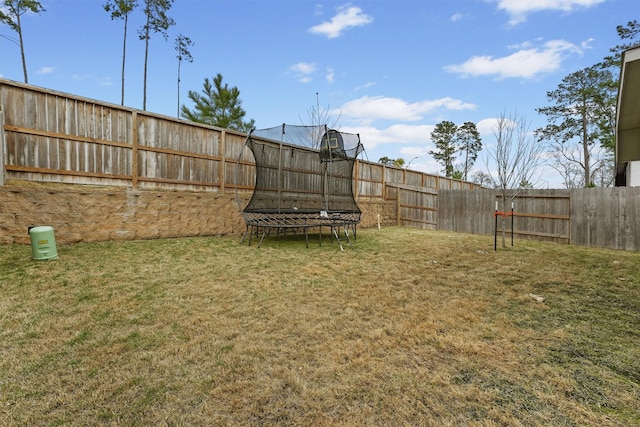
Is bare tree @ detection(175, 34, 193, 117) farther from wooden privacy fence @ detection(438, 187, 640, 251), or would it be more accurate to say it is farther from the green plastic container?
wooden privacy fence @ detection(438, 187, 640, 251)

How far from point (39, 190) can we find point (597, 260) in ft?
29.5

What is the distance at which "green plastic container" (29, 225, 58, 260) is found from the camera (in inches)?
133

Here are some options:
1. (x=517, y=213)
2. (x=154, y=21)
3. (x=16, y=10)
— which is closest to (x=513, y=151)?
(x=517, y=213)

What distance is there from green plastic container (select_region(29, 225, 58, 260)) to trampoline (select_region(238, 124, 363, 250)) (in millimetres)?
2728

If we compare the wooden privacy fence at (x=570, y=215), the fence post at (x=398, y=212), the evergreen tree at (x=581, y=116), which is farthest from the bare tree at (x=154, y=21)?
the evergreen tree at (x=581, y=116)

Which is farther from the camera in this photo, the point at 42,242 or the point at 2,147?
the point at 2,147

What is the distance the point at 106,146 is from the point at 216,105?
11.1 meters

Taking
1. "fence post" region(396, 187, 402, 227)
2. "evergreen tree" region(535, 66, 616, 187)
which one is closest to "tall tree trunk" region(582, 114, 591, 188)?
"evergreen tree" region(535, 66, 616, 187)

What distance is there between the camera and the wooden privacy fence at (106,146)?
4.14 meters

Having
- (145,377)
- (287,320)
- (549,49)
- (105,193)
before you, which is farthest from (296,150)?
(549,49)

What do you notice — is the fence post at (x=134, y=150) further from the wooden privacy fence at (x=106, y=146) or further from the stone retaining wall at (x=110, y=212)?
the stone retaining wall at (x=110, y=212)

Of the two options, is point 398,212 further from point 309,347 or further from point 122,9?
point 122,9

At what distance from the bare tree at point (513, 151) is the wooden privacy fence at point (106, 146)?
6.04 meters

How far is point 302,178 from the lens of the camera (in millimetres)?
7227
